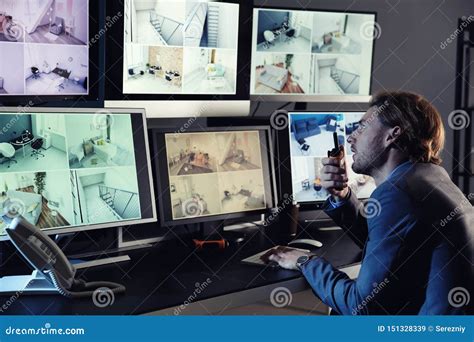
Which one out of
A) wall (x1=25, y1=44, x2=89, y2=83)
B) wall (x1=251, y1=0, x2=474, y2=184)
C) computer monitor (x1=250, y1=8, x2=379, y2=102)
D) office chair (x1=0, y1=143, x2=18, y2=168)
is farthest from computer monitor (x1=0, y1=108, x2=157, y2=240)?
wall (x1=251, y1=0, x2=474, y2=184)

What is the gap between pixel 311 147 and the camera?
2.47 meters

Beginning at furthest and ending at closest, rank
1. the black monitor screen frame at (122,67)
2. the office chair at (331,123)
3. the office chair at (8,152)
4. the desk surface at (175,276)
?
1. the office chair at (331,123)
2. the black monitor screen frame at (122,67)
3. the office chair at (8,152)
4. the desk surface at (175,276)

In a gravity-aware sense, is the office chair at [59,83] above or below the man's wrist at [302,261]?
above

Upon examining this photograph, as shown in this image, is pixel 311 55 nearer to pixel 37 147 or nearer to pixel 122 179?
pixel 122 179

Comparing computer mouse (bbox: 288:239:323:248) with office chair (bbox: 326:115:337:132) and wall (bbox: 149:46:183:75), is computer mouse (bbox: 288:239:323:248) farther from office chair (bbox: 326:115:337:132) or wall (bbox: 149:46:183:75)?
wall (bbox: 149:46:183:75)

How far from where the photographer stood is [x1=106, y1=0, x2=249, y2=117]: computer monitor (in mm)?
2133

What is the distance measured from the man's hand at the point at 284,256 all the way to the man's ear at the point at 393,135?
1.42ft

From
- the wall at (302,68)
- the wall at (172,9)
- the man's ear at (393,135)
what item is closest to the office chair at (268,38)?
the wall at (302,68)

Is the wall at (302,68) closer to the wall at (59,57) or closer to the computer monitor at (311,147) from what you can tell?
the computer monitor at (311,147)

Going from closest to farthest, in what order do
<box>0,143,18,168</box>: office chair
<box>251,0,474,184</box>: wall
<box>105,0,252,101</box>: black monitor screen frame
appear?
<box>0,143,18,168</box>: office chair, <box>105,0,252,101</box>: black monitor screen frame, <box>251,0,474,184</box>: wall

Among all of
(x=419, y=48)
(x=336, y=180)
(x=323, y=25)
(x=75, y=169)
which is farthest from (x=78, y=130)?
(x=419, y=48)

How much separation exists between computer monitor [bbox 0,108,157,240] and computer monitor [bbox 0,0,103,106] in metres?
0.18

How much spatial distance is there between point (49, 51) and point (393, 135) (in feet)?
3.66

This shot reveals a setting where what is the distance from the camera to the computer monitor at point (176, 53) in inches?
84.0
